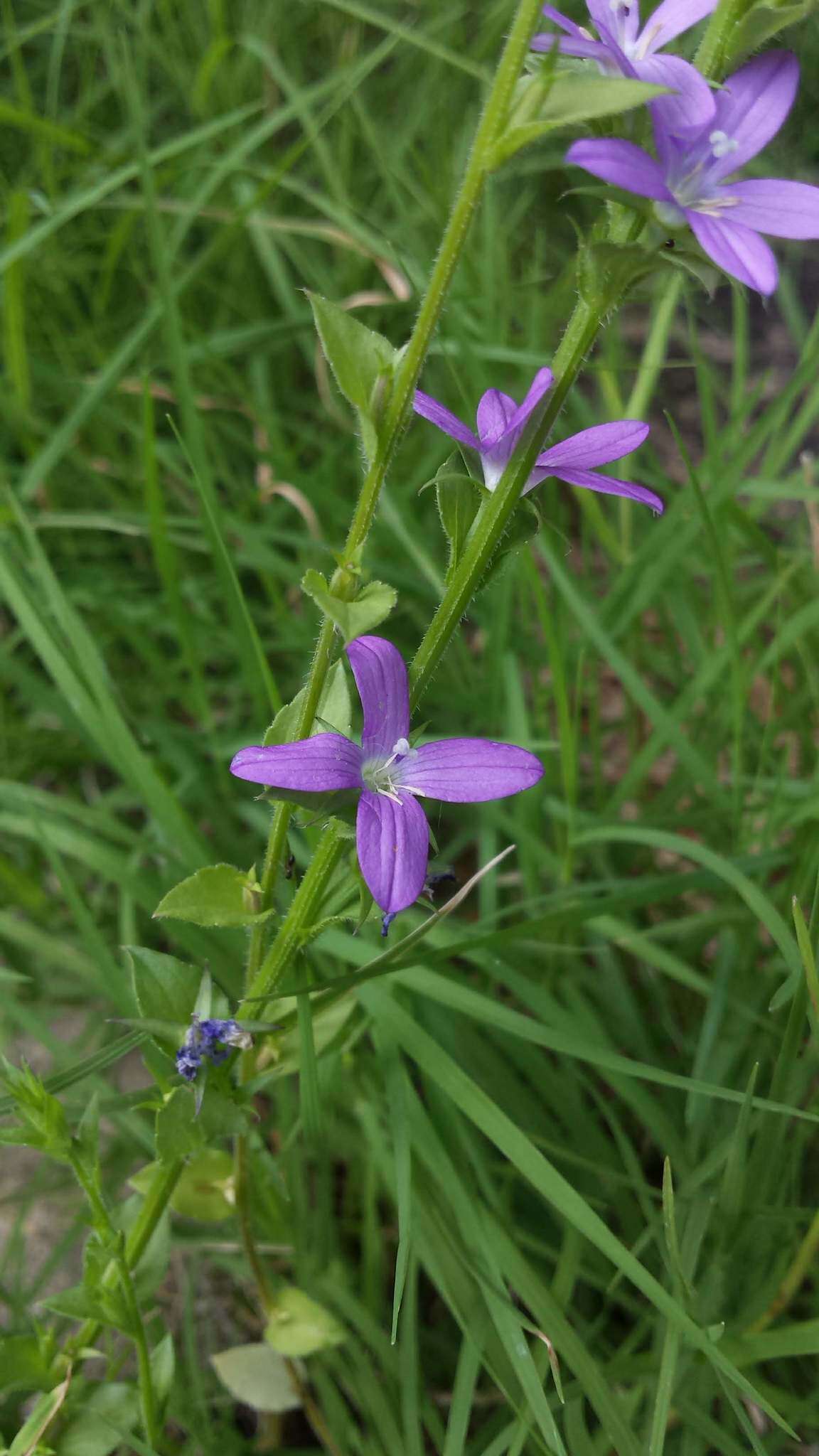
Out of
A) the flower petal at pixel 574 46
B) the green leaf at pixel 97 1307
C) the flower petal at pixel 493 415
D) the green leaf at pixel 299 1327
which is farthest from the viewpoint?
the green leaf at pixel 299 1327

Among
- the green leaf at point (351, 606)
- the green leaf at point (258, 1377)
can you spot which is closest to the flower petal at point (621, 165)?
the green leaf at point (351, 606)

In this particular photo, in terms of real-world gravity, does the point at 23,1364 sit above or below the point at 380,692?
below

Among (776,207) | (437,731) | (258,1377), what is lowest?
(258,1377)

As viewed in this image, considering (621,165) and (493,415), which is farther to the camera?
(493,415)

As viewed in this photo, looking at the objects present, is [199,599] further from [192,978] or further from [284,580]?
[192,978]

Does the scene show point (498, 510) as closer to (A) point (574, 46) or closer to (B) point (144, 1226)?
(A) point (574, 46)

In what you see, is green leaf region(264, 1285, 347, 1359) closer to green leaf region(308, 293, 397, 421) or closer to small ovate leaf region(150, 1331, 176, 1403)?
small ovate leaf region(150, 1331, 176, 1403)

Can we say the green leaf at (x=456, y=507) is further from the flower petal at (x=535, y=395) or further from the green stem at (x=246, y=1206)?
the green stem at (x=246, y=1206)

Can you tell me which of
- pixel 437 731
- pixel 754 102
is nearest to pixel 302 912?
pixel 754 102
